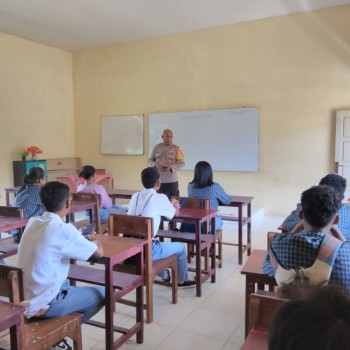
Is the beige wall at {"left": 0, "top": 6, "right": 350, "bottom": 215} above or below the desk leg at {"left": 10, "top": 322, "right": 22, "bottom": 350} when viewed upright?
above

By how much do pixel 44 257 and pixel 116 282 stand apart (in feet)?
2.03

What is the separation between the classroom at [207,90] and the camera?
5738mm

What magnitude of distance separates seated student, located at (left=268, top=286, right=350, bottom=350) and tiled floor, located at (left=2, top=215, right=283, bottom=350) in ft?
6.60

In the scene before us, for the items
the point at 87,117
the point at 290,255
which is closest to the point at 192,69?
the point at 87,117

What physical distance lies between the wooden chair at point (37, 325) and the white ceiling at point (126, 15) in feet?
15.4

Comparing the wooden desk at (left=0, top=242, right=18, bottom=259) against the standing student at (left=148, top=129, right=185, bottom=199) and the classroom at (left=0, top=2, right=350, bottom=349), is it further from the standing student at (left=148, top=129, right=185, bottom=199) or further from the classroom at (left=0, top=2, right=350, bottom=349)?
the classroom at (left=0, top=2, right=350, bottom=349)

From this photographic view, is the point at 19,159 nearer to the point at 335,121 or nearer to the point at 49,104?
the point at 49,104

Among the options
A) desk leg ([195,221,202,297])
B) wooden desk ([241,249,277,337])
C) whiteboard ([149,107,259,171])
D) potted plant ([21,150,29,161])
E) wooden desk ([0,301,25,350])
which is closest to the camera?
wooden desk ([0,301,25,350])

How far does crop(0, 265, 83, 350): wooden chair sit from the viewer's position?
5.13ft

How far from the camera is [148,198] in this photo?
9.43 ft

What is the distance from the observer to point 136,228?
8.63ft

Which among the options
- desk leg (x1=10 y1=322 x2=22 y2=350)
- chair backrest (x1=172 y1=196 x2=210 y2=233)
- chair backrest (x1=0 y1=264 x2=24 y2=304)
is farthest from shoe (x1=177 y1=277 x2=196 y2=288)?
desk leg (x1=10 y1=322 x2=22 y2=350)

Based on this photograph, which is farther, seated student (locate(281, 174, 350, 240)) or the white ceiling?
the white ceiling

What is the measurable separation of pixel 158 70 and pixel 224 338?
5.62 metres
